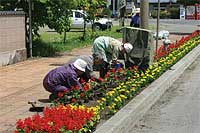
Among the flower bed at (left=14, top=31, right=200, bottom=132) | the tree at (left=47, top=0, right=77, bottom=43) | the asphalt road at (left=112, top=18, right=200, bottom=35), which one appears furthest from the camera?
the asphalt road at (left=112, top=18, right=200, bottom=35)

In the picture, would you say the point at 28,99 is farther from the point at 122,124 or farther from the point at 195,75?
the point at 195,75

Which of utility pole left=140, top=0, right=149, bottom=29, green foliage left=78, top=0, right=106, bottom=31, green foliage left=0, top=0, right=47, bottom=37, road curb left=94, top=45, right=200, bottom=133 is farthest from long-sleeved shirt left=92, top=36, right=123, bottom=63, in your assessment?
green foliage left=78, top=0, right=106, bottom=31

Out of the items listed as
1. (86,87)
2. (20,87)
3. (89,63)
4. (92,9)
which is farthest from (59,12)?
(86,87)

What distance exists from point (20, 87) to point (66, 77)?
Result: 2.64m

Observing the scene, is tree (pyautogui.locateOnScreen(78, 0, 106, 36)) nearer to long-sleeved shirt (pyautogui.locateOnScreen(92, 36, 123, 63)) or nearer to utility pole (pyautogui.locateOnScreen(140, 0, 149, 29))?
utility pole (pyautogui.locateOnScreen(140, 0, 149, 29))

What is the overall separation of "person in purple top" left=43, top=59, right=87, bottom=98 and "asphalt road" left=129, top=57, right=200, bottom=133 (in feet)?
4.52

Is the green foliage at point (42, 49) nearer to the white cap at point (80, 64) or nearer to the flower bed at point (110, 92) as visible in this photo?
the flower bed at point (110, 92)

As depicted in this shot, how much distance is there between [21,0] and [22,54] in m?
2.46

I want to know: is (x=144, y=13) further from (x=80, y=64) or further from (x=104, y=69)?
(x=80, y=64)

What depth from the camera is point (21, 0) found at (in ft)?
56.7

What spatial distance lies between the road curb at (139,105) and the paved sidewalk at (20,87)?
1.48 m

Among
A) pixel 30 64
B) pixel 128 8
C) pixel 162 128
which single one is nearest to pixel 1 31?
pixel 30 64

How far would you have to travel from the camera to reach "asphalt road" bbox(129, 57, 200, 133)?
770 cm

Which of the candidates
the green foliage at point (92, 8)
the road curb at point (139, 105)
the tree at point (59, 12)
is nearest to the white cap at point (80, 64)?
the road curb at point (139, 105)
